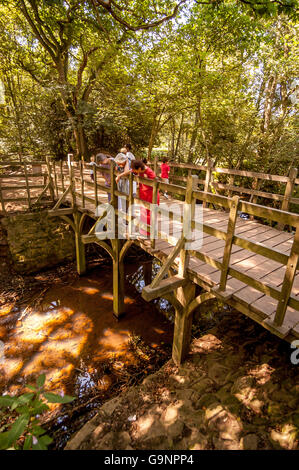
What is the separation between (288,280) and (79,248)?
699 centimetres

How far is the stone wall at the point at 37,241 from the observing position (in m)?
8.03

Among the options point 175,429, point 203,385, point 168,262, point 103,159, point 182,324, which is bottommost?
point 175,429

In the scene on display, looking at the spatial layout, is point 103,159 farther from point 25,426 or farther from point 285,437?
point 285,437

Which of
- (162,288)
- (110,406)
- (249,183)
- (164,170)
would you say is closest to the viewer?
(162,288)

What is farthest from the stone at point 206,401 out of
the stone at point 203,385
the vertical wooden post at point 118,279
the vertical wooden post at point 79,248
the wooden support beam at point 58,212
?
the wooden support beam at point 58,212

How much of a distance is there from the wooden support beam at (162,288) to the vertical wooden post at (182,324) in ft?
0.92

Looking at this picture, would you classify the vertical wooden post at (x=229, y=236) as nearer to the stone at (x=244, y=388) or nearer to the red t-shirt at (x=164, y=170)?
the stone at (x=244, y=388)

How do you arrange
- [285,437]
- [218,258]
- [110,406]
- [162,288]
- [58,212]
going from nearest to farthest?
1. [285,437]
2. [162,288]
3. [218,258]
4. [110,406]
5. [58,212]

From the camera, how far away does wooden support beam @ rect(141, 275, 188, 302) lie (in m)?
3.41

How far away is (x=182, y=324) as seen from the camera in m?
4.26

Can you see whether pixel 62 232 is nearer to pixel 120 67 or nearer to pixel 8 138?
pixel 120 67

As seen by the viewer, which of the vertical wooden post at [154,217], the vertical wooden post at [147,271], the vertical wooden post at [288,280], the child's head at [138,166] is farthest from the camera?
the vertical wooden post at [147,271]

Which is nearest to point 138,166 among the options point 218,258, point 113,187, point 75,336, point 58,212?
point 113,187
